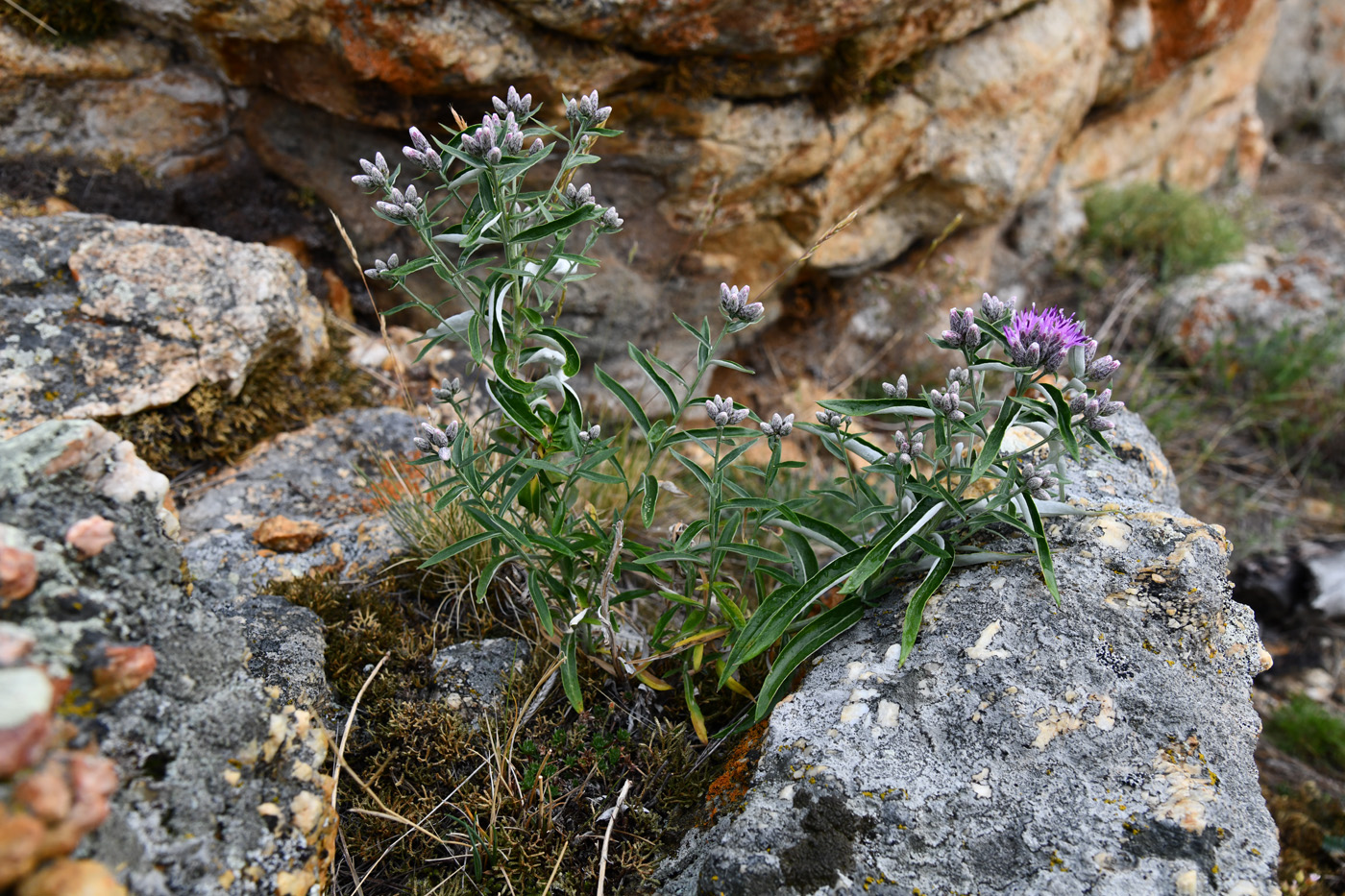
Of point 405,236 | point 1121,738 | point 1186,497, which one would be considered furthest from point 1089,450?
point 405,236

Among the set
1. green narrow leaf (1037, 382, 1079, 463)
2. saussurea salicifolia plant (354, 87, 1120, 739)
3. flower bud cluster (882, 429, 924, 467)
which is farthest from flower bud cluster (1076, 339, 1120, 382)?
flower bud cluster (882, 429, 924, 467)

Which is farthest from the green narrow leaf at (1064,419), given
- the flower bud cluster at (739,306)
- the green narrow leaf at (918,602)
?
the flower bud cluster at (739,306)

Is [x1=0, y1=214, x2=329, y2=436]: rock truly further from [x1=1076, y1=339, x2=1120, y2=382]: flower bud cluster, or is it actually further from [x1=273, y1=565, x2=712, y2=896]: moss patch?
[x1=1076, y1=339, x2=1120, y2=382]: flower bud cluster

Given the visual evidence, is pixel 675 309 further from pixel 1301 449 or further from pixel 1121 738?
pixel 1301 449

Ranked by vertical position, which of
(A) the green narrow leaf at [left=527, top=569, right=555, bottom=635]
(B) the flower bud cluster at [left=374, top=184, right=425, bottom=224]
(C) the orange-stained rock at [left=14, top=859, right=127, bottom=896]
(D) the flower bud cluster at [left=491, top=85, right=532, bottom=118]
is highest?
(D) the flower bud cluster at [left=491, top=85, right=532, bottom=118]

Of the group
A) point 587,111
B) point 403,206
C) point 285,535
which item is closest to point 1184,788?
point 587,111

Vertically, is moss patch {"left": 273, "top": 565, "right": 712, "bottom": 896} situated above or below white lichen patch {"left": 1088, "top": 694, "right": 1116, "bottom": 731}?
below

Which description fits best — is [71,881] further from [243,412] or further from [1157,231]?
[1157,231]
